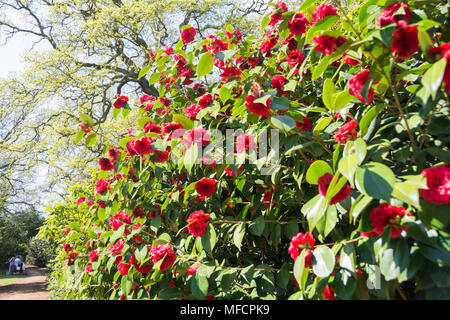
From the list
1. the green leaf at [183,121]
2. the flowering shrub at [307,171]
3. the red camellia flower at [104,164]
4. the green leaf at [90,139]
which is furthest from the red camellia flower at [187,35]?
the red camellia flower at [104,164]

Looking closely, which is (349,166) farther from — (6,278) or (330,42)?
(6,278)

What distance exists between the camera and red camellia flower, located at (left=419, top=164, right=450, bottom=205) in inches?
25.3

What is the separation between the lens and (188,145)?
1.27 metres

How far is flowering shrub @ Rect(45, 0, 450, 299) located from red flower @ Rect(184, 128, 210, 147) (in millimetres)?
16

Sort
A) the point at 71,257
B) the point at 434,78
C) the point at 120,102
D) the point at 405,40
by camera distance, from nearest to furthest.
Answer: the point at 434,78
the point at 405,40
the point at 120,102
the point at 71,257

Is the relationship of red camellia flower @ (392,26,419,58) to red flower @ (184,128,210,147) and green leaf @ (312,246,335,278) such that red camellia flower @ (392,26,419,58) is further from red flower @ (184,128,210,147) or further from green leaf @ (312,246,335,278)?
red flower @ (184,128,210,147)

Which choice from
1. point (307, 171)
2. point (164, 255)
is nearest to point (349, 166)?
point (307, 171)

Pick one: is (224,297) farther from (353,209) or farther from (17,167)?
(17,167)

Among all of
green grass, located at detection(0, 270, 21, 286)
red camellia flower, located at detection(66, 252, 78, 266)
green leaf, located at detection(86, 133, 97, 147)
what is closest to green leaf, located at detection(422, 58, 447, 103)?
green leaf, located at detection(86, 133, 97, 147)

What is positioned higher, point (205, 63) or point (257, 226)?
point (205, 63)

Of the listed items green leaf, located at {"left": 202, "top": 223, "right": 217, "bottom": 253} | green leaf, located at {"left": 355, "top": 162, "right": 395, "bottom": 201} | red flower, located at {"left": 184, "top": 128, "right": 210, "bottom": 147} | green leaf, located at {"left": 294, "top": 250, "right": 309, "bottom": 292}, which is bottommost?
green leaf, located at {"left": 294, "top": 250, "right": 309, "bottom": 292}

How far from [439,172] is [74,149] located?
1143 cm

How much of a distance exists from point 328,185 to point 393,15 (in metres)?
0.51

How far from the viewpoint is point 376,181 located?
0.71m
